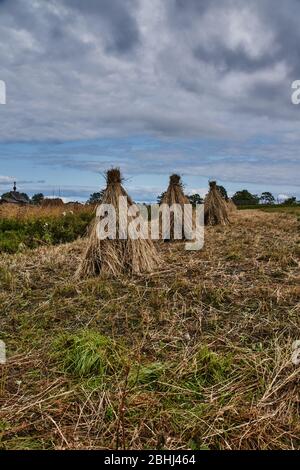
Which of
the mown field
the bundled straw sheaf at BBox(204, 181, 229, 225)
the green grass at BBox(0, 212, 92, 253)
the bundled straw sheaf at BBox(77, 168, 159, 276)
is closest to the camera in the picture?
the bundled straw sheaf at BBox(77, 168, 159, 276)

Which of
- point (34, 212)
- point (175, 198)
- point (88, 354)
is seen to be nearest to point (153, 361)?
point (88, 354)

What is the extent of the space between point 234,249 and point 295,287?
2440 millimetres

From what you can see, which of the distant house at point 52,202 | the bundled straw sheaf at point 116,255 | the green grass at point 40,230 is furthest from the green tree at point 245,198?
the bundled straw sheaf at point 116,255

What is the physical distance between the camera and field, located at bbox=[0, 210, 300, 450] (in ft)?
8.40

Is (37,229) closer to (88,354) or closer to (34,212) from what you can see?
(34,212)

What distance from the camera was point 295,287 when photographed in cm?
462

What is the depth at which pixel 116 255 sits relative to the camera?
5719 mm

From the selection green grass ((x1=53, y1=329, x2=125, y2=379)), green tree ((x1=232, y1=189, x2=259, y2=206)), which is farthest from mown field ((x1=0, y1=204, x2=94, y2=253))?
green tree ((x1=232, y1=189, x2=259, y2=206))

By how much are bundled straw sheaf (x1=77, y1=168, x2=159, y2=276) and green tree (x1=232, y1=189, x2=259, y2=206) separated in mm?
40318

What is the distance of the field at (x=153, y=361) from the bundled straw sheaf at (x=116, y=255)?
272mm

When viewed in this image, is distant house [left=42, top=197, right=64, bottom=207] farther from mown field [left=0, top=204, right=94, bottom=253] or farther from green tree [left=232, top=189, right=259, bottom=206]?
green tree [left=232, top=189, right=259, bottom=206]

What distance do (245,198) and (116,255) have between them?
144 ft
